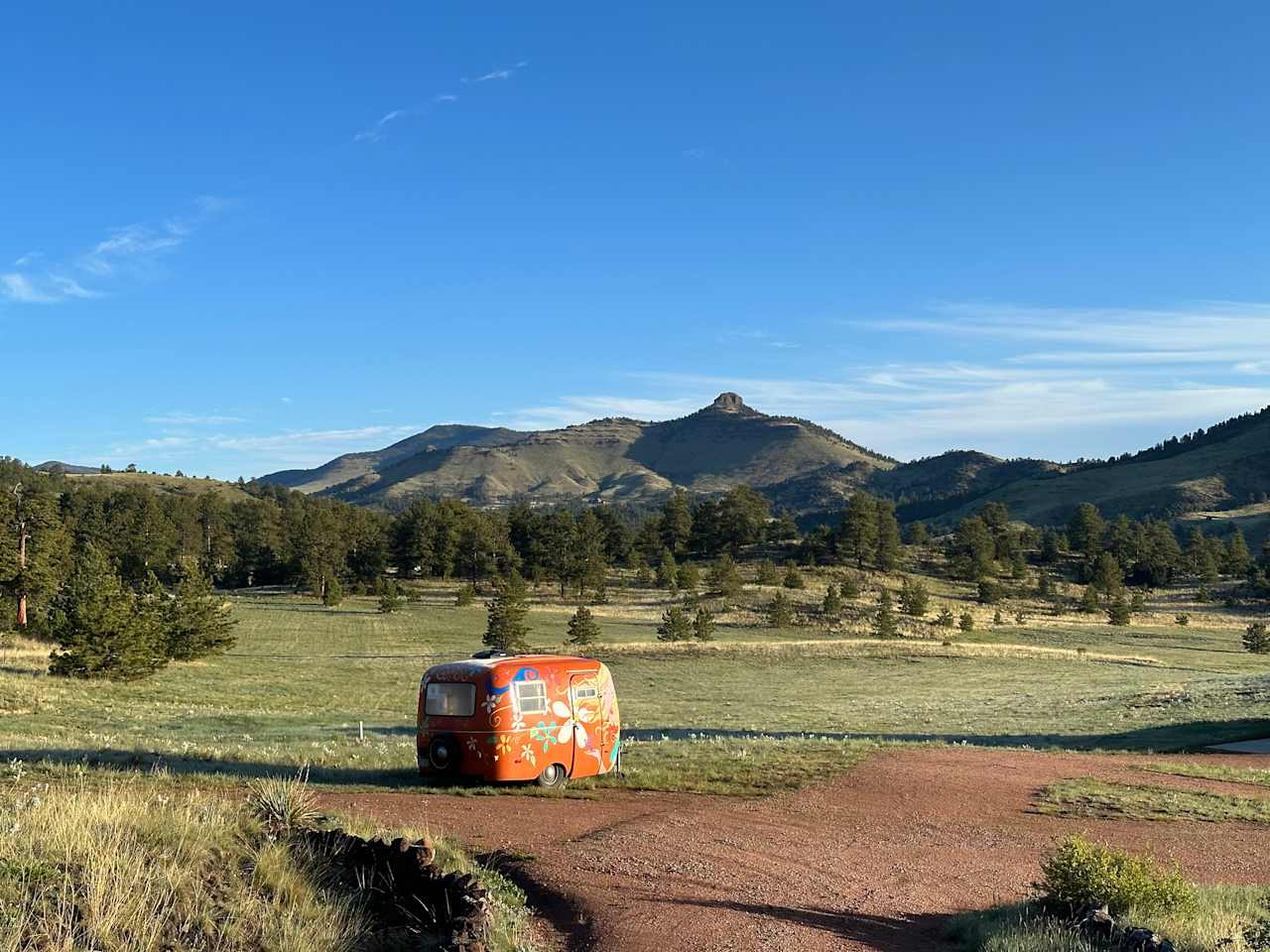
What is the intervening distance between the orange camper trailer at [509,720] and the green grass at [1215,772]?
11.4 metres

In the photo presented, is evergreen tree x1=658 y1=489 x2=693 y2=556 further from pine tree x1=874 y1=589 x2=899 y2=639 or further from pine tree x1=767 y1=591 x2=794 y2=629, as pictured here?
pine tree x1=874 y1=589 x2=899 y2=639

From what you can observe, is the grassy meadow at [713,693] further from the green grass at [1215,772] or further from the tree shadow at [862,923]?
the tree shadow at [862,923]

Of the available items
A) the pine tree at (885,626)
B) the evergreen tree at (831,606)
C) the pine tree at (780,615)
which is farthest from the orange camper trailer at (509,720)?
the evergreen tree at (831,606)

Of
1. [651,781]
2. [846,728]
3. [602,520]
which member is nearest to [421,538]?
[602,520]

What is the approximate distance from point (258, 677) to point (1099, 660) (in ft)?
151

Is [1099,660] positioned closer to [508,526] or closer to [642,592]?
[642,592]

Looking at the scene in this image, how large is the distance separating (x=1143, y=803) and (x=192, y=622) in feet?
136

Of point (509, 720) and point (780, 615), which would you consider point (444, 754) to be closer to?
point (509, 720)

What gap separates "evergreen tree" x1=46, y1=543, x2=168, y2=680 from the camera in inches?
1356

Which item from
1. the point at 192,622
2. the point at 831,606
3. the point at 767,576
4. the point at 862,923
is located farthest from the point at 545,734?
the point at 767,576

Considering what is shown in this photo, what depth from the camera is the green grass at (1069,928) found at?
746 cm

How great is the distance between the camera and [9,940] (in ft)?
18.6

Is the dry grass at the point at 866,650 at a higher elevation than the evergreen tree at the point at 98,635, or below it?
below

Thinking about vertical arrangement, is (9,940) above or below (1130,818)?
above
